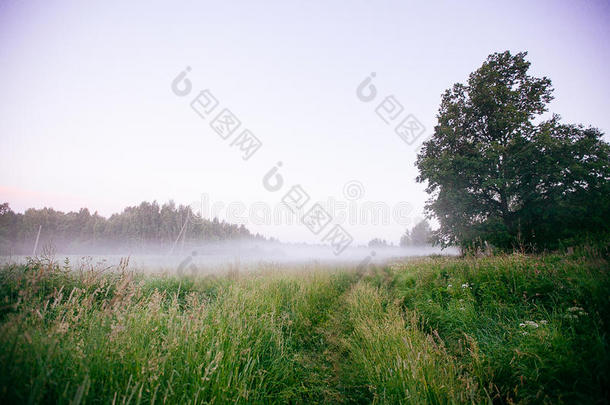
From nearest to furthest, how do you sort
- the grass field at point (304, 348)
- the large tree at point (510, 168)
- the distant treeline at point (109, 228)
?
1. the grass field at point (304, 348)
2. the large tree at point (510, 168)
3. the distant treeline at point (109, 228)

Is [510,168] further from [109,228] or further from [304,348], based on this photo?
[109,228]

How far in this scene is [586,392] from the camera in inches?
68.7

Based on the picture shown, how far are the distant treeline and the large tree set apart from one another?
1662 inches

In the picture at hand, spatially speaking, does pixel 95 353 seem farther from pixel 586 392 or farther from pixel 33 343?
pixel 586 392

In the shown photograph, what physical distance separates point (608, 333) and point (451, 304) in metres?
2.34

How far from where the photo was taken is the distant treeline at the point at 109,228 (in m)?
38.1

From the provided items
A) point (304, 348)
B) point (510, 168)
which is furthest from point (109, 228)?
point (510, 168)

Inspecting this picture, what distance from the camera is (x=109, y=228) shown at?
45812 mm

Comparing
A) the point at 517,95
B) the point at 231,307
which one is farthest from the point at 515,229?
the point at 231,307

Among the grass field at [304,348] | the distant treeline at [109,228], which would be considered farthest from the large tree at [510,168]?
the distant treeline at [109,228]

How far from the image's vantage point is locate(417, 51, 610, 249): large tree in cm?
1189

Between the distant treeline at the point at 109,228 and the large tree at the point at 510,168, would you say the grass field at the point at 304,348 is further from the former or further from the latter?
the distant treeline at the point at 109,228

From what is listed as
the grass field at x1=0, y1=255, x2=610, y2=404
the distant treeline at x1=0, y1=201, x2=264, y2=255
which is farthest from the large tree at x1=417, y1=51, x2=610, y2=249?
the distant treeline at x1=0, y1=201, x2=264, y2=255

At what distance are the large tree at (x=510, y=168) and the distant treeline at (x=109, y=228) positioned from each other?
42.2 meters
